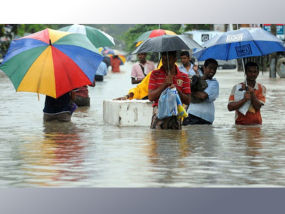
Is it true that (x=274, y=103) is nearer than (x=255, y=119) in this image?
No

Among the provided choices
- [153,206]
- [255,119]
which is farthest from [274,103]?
[153,206]

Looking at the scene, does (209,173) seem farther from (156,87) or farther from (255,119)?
(255,119)

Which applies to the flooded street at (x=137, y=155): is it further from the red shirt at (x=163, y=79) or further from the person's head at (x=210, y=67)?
the person's head at (x=210, y=67)

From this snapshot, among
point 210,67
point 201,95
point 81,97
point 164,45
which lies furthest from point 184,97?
point 81,97

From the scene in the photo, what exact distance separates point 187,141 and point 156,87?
1181 millimetres

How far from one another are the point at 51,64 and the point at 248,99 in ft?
10.7

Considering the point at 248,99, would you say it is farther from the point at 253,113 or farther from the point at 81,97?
the point at 81,97

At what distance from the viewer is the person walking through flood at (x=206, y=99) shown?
11.1 metres

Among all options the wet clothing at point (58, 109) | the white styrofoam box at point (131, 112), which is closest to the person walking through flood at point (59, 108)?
the wet clothing at point (58, 109)

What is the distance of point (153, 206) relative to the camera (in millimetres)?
6551

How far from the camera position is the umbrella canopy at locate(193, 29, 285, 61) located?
11633 millimetres

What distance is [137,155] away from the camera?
9.26 metres

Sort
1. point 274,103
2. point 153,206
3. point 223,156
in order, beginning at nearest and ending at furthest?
point 153,206 → point 223,156 → point 274,103

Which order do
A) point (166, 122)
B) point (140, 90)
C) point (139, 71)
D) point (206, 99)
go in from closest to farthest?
point (166, 122) → point (206, 99) → point (140, 90) → point (139, 71)
